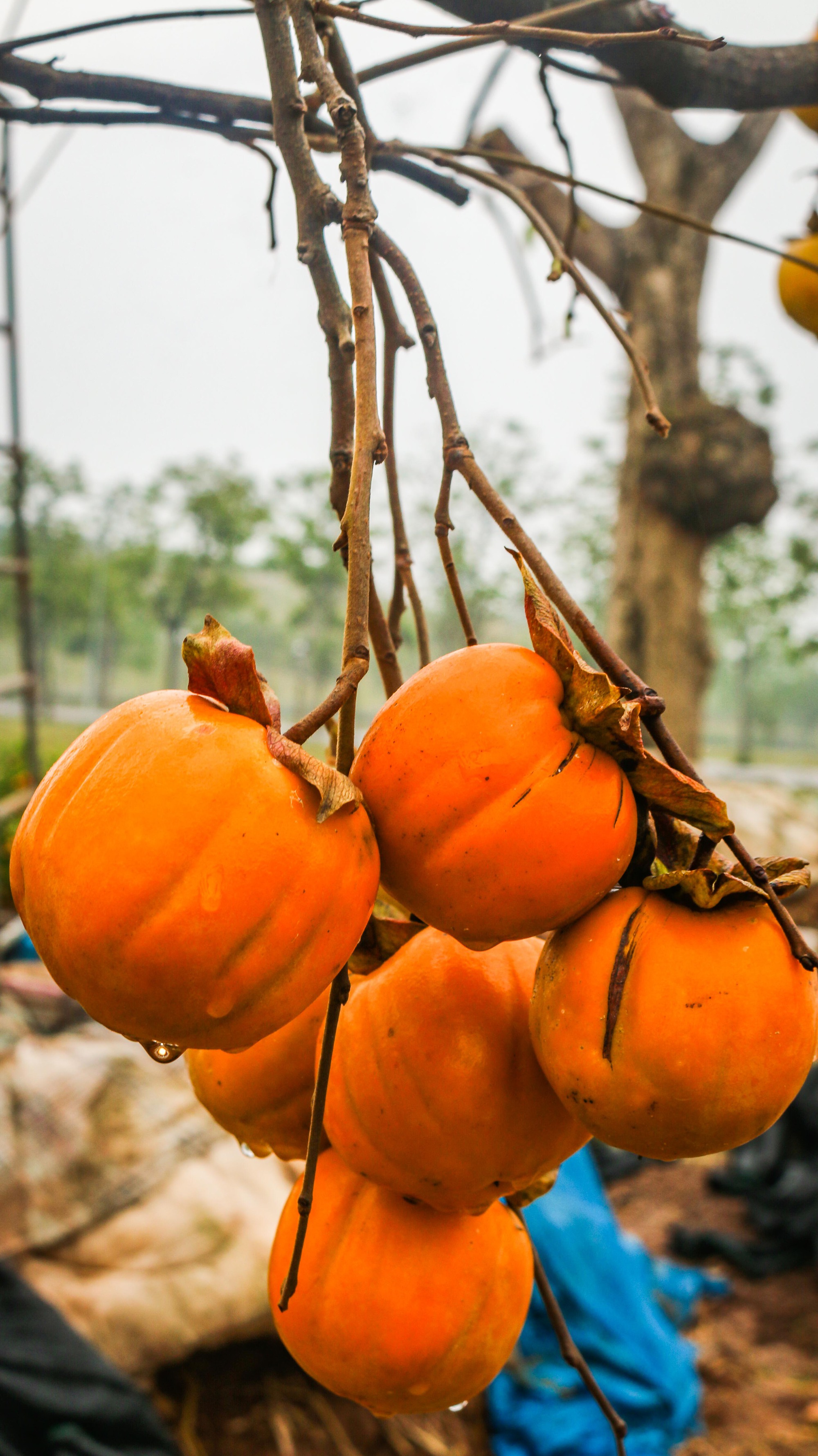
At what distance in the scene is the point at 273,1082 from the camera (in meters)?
0.68

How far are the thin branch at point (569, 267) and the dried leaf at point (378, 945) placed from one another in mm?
430

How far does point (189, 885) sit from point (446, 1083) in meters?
0.23

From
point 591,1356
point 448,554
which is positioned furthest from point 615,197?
point 591,1356

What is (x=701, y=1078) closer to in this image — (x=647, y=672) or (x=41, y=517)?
(x=647, y=672)

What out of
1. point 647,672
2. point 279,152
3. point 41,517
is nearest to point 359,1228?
point 279,152

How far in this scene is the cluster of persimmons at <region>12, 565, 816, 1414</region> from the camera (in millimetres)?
448

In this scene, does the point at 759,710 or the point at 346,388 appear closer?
the point at 346,388

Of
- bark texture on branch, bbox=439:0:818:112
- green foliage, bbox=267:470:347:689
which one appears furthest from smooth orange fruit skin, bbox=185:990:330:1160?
green foliage, bbox=267:470:347:689

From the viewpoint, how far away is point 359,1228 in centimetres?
67

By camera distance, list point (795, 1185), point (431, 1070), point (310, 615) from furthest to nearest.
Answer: point (310, 615), point (795, 1185), point (431, 1070)

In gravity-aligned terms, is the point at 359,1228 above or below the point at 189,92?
below

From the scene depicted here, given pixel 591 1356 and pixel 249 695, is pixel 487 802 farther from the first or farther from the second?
pixel 591 1356

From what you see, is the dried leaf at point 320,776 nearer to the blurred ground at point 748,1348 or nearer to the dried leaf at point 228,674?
the dried leaf at point 228,674

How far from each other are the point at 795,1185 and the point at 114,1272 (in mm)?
2997
